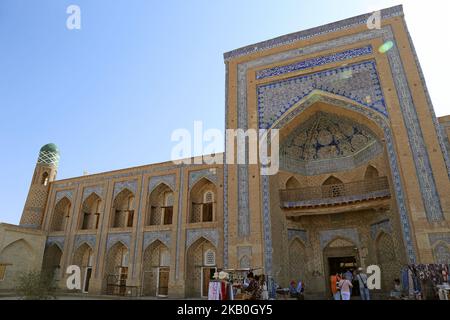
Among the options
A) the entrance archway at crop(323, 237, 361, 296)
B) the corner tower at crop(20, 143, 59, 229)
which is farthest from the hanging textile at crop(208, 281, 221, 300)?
the corner tower at crop(20, 143, 59, 229)

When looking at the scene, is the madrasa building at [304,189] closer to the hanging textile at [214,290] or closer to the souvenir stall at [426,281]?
the souvenir stall at [426,281]

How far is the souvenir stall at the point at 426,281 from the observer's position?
743 centimetres

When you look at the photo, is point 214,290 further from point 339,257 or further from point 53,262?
point 53,262

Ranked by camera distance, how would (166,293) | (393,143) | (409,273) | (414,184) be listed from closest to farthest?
(409,273) < (414,184) < (393,143) < (166,293)

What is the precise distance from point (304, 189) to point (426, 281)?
4.56 metres

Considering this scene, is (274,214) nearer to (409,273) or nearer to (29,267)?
(409,273)

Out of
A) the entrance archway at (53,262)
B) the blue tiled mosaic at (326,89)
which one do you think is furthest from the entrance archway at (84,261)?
the blue tiled mosaic at (326,89)

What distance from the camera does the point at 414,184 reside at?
8.56 meters

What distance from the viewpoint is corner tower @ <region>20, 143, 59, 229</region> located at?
16609 millimetres

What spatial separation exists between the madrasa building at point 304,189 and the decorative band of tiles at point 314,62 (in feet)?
0.14

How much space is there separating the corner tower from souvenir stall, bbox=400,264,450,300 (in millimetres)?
16290

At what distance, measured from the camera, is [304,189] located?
448 inches

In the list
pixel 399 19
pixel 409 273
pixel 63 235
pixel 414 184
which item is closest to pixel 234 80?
pixel 399 19

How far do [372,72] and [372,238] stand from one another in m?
5.34
